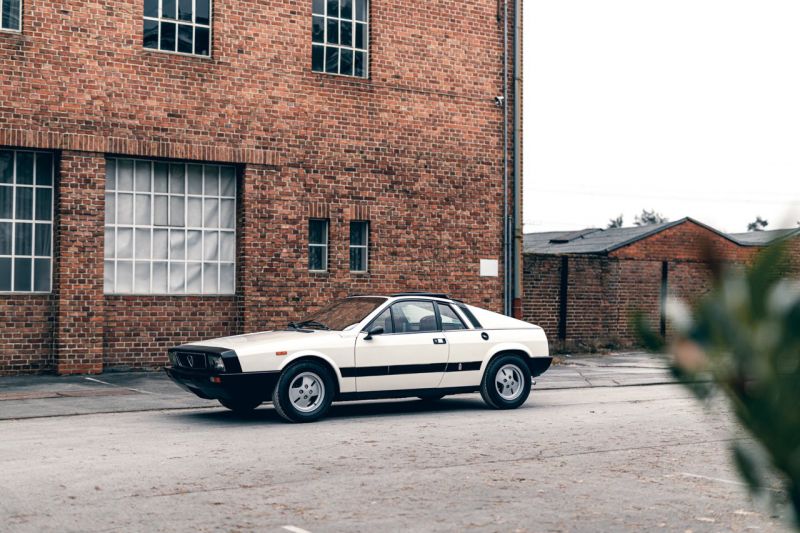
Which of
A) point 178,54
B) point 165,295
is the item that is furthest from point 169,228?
point 178,54

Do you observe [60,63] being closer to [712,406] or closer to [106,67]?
[106,67]

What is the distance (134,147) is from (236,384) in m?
7.46

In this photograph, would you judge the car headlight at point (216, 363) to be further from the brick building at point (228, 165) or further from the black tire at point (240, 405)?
the brick building at point (228, 165)

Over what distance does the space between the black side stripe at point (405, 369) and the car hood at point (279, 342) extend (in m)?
0.40

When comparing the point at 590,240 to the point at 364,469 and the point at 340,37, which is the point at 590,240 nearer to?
the point at 340,37

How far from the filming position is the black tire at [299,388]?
11.2m

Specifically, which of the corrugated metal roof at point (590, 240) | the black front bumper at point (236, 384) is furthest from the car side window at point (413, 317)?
the corrugated metal roof at point (590, 240)

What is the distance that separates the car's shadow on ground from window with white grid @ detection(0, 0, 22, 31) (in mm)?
7429

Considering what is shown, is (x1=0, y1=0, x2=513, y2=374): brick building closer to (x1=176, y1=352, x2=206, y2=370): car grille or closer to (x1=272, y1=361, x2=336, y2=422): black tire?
(x1=176, y1=352, x2=206, y2=370): car grille

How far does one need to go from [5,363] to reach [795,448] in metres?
16.3

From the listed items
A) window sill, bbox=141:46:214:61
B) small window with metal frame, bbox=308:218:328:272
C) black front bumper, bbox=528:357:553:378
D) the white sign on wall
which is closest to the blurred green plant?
black front bumper, bbox=528:357:553:378

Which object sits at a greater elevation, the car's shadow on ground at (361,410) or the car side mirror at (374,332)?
the car side mirror at (374,332)

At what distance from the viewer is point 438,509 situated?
22.6ft

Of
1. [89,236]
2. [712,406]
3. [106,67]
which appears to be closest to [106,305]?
[89,236]
